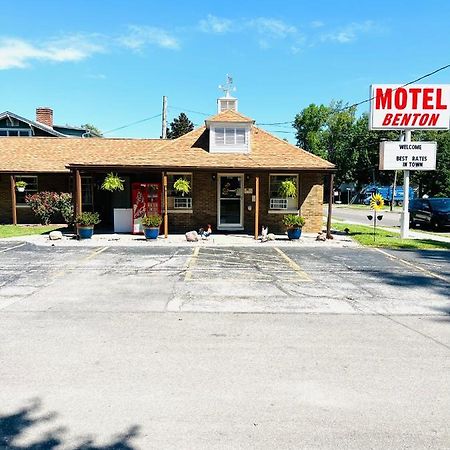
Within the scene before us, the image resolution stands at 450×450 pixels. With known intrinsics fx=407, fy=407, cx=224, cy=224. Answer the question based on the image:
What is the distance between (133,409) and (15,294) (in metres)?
5.19

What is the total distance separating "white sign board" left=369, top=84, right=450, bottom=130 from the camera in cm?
1736

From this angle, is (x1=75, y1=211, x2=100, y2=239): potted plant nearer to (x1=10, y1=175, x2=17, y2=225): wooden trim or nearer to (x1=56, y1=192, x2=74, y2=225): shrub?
(x1=56, y1=192, x2=74, y2=225): shrub

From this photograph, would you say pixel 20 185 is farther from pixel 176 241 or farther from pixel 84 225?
pixel 176 241

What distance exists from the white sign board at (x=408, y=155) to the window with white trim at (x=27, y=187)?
1709 centimetres

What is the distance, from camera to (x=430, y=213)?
2273cm

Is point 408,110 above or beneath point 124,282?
above

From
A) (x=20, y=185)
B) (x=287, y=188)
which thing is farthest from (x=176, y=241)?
(x=20, y=185)

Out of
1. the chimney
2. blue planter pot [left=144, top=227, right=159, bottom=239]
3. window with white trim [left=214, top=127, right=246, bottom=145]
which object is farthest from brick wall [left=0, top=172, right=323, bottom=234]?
the chimney

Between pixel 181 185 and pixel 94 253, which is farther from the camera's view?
pixel 181 185

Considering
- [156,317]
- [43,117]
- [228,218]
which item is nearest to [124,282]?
[156,317]

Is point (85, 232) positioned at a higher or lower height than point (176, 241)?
higher

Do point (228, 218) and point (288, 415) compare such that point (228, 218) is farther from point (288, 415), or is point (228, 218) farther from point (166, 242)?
point (288, 415)

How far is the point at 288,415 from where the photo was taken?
3656 millimetres

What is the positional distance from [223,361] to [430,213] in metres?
→ 21.4
